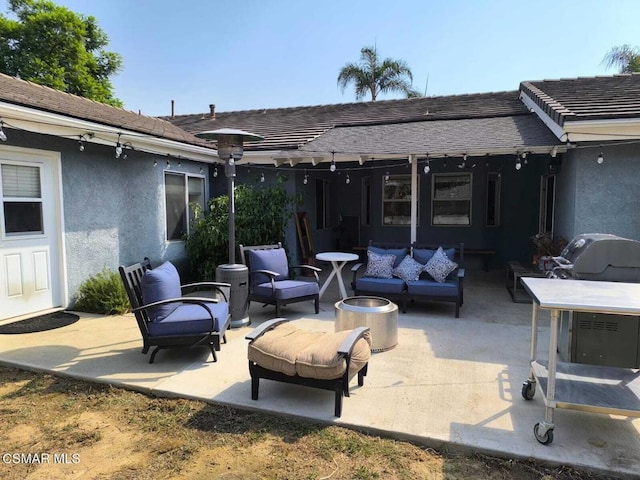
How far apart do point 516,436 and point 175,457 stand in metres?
2.45

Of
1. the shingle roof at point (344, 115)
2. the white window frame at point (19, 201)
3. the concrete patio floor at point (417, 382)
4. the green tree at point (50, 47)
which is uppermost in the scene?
the green tree at point (50, 47)

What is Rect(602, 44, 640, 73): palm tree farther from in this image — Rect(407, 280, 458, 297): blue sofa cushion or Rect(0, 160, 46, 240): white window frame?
Rect(0, 160, 46, 240): white window frame

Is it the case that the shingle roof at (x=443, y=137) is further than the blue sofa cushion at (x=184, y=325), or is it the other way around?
the shingle roof at (x=443, y=137)

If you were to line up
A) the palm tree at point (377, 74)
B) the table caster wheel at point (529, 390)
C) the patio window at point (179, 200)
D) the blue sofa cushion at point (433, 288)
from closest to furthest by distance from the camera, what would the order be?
the table caster wheel at point (529, 390) < the blue sofa cushion at point (433, 288) < the patio window at point (179, 200) < the palm tree at point (377, 74)

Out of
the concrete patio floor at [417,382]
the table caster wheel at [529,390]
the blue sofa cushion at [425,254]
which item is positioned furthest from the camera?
the blue sofa cushion at [425,254]

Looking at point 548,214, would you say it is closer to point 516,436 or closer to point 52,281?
point 516,436

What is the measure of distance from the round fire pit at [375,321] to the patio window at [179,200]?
5074mm

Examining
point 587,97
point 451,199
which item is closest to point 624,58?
point 451,199

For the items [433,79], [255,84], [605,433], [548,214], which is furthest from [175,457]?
[433,79]

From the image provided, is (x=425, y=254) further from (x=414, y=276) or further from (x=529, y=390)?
(x=529, y=390)

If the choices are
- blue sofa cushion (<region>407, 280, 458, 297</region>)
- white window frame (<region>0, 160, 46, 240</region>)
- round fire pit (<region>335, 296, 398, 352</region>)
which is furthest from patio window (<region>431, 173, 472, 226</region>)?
white window frame (<region>0, 160, 46, 240</region>)

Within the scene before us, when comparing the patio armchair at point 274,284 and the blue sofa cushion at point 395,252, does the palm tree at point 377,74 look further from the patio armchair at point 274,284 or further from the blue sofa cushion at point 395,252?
the patio armchair at point 274,284

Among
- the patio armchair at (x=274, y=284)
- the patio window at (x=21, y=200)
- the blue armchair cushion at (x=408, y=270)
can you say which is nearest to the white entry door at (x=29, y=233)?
the patio window at (x=21, y=200)

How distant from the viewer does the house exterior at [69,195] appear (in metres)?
5.68
